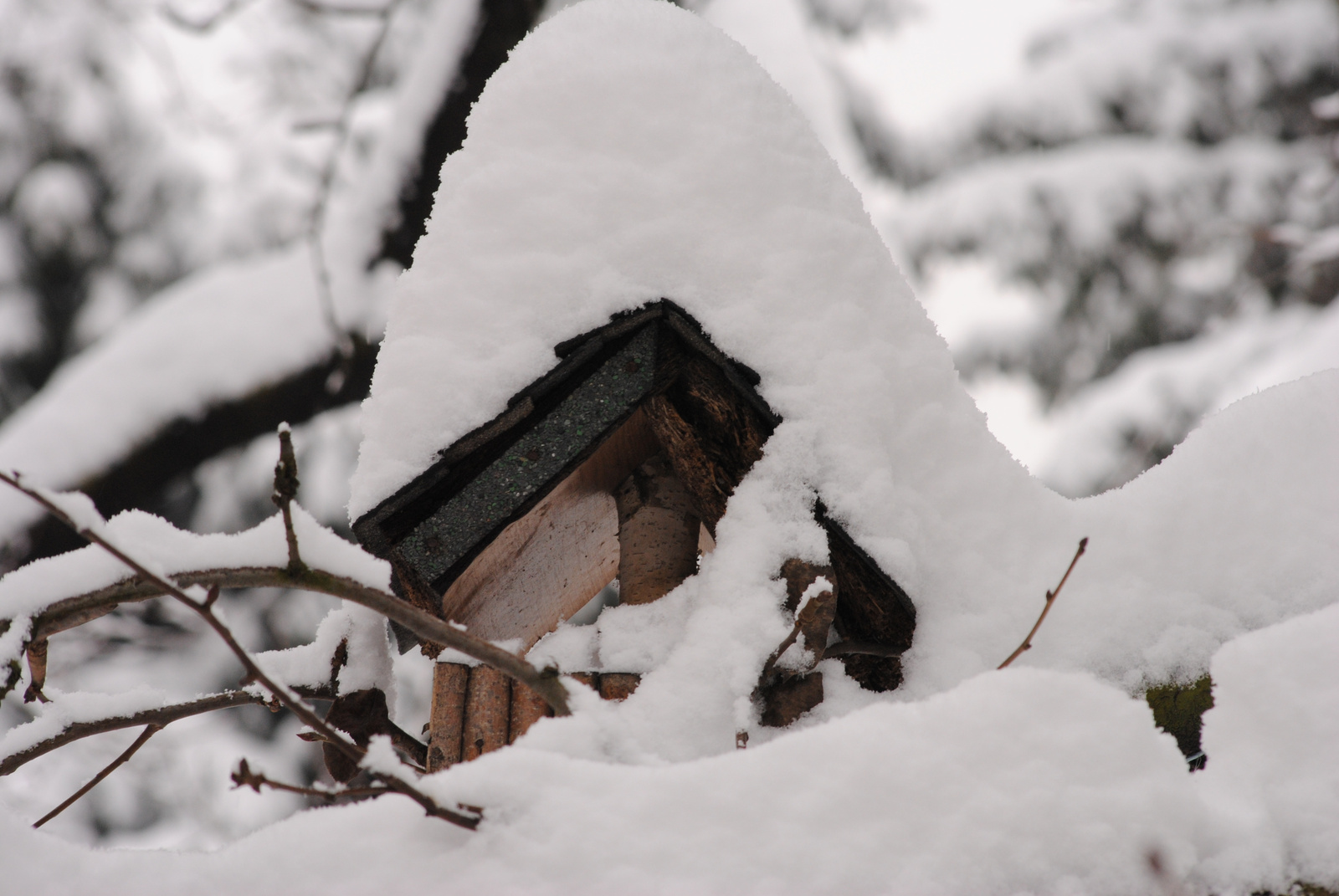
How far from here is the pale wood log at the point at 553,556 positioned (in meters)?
1.05

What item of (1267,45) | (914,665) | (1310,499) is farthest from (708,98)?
(1267,45)

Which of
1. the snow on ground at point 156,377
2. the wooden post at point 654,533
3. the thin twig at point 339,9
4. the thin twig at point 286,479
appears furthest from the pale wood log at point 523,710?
the thin twig at point 339,9

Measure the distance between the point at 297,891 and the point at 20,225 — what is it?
6246mm

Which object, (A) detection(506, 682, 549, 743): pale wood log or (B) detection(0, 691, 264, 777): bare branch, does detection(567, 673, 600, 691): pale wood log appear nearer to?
(A) detection(506, 682, 549, 743): pale wood log

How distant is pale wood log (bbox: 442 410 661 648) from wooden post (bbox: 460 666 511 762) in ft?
0.25

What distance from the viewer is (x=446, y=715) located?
1010 mm

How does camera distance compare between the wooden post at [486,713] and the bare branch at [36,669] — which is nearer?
the bare branch at [36,669]

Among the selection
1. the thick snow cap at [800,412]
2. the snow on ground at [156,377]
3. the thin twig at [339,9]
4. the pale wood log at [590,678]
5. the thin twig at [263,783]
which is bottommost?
the thin twig at [263,783]

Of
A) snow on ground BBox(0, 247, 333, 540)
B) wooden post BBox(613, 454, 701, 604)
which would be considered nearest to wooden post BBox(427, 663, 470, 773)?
wooden post BBox(613, 454, 701, 604)

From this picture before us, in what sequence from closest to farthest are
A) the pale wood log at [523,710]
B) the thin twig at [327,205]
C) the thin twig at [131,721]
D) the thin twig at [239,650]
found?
the thin twig at [239,650], the thin twig at [131,721], the pale wood log at [523,710], the thin twig at [327,205]

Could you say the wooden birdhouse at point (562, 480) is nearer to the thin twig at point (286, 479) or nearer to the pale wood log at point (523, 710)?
the pale wood log at point (523, 710)

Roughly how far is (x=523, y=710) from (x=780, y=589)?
36 centimetres

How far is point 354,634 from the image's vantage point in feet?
3.45

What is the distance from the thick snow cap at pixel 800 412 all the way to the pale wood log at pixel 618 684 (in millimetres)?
31
